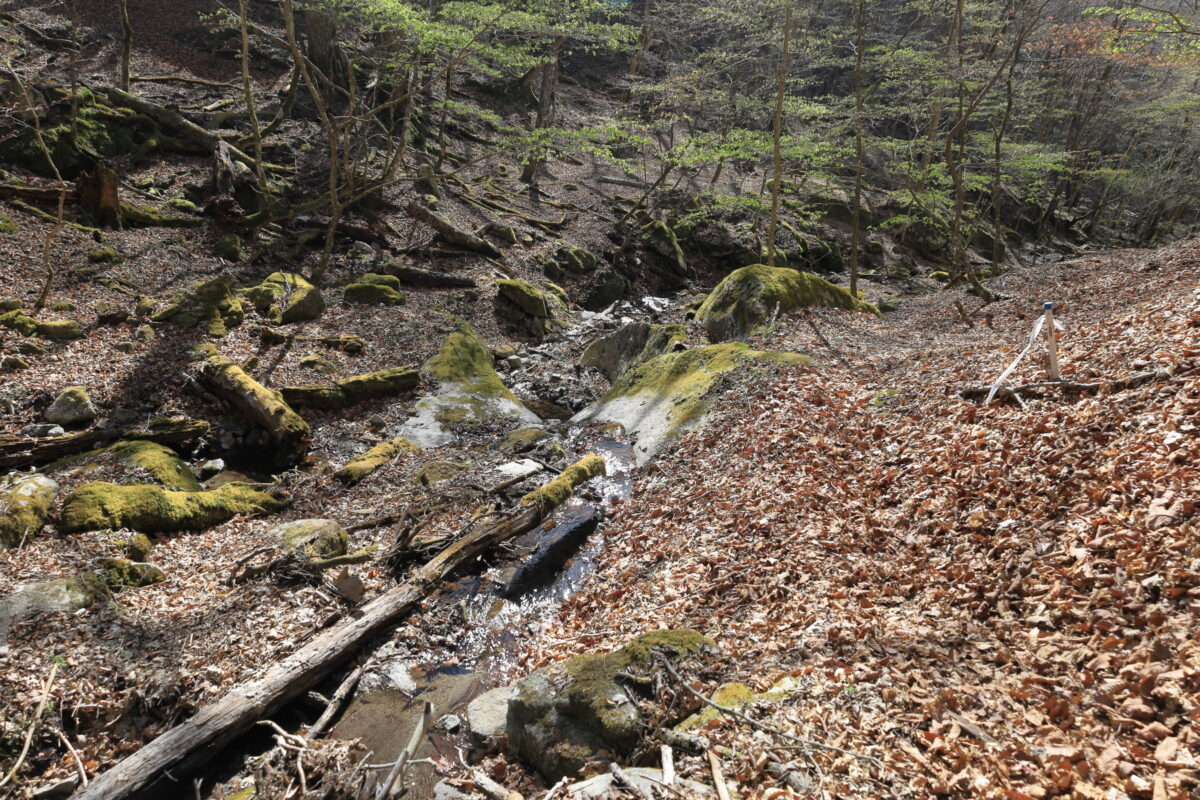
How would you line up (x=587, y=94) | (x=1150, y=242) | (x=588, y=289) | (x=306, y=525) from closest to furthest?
(x=306, y=525) → (x=588, y=289) → (x=1150, y=242) → (x=587, y=94)

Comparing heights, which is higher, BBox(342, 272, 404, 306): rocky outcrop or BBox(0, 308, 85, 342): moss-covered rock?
BBox(0, 308, 85, 342): moss-covered rock

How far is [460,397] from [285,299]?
16.1ft

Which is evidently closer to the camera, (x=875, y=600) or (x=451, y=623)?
(x=875, y=600)

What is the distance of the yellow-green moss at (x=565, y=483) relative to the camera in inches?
319

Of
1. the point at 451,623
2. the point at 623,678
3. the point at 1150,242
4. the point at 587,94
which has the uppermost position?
the point at 587,94

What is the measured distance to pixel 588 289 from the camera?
19.5 meters

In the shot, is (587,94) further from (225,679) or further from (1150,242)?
(225,679)

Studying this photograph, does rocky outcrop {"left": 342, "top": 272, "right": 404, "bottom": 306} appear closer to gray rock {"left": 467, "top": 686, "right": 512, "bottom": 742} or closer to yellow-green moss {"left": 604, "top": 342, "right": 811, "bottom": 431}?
yellow-green moss {"left": 604, "top": 342, "right": 811, "bottom": 431}

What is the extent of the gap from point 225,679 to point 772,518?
566 cm

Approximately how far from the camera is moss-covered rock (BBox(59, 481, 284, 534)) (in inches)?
250

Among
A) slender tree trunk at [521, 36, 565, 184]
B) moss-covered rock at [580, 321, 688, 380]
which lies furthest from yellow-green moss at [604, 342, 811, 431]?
slender tree trunk at [521, 36, 565, 184]

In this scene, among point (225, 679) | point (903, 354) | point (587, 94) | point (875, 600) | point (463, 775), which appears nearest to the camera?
point (463, 775)

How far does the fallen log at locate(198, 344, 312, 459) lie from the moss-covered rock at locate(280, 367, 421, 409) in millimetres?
528

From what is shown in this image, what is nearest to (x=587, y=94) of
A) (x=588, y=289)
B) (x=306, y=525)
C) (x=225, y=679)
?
(x=588, y=289)
